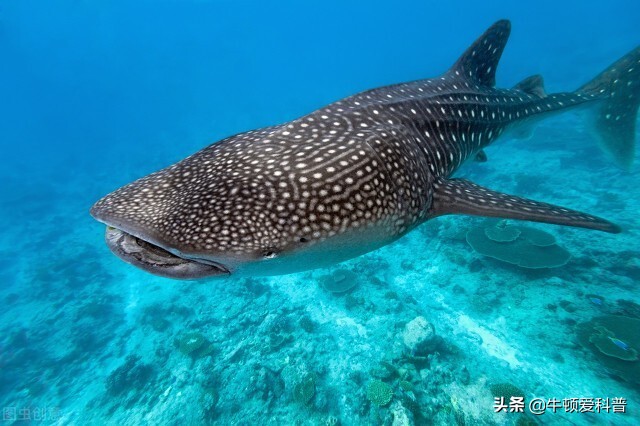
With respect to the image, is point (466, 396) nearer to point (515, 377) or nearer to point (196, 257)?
point (515, 377)

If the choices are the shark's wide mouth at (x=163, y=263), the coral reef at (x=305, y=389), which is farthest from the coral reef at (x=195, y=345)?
the shark's wide mouth at (x=163, y=263)

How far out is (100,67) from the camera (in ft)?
511

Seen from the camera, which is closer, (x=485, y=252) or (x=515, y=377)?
(x=515, y=377)

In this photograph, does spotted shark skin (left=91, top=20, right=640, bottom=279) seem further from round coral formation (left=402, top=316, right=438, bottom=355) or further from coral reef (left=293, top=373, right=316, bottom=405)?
coral reef (left=293, top=373, right=316, bottom=405)

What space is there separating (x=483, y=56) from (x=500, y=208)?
436 cm

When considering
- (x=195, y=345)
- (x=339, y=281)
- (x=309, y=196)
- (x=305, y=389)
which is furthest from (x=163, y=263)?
(x=195, y=345)

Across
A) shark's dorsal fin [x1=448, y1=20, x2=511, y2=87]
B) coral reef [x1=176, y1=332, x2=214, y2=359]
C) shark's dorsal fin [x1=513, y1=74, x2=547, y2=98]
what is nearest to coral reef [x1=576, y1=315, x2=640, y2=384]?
shark's dorsal fin [x1=513, y1=74, x2=547, y2=98]

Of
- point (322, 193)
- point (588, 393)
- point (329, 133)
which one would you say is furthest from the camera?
point (588, 393)

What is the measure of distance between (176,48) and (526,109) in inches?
7199

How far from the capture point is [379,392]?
7148 mm

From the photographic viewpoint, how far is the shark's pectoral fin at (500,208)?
12.1 ft

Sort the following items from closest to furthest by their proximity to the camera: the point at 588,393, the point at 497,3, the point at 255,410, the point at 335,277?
the point at 588,393 → the point at 255,410 → the point at 335,277 → the point at 497,3

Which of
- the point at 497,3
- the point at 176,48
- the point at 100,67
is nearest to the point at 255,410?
the point at 497,3

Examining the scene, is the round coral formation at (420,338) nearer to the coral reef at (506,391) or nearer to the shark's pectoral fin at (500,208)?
the coral reef at (506,391)
